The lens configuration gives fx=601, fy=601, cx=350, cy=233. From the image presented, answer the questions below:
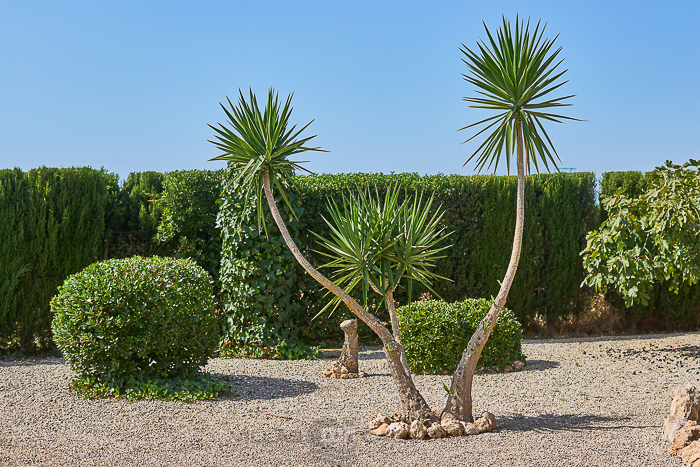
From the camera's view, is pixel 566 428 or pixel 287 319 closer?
pixel 566 428

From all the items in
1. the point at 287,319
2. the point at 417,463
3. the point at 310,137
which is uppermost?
the point at 310,137

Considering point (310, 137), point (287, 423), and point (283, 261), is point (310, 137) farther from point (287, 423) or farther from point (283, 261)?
point (283, 261)

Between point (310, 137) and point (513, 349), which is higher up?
point (310, 137)

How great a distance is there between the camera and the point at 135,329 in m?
5.84

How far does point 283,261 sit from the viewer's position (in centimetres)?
788

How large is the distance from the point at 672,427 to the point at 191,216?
656cm

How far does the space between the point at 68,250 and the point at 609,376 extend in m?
7.20

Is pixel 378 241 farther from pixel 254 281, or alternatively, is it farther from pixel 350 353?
pixel 254 281

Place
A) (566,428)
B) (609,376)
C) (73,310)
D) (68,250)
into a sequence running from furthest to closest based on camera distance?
(68,250) → (609,376) → (73,310) → (566,428)

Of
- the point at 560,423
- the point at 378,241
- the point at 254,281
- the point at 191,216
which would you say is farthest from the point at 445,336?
the point at 191,216

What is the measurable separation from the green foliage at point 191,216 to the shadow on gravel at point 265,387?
2.30 metres

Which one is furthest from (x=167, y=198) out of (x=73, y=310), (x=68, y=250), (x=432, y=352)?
(x=432, y=352)

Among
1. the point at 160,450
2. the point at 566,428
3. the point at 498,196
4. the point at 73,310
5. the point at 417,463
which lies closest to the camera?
the point at 417,463

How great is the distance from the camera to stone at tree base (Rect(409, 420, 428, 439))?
4355 mm
